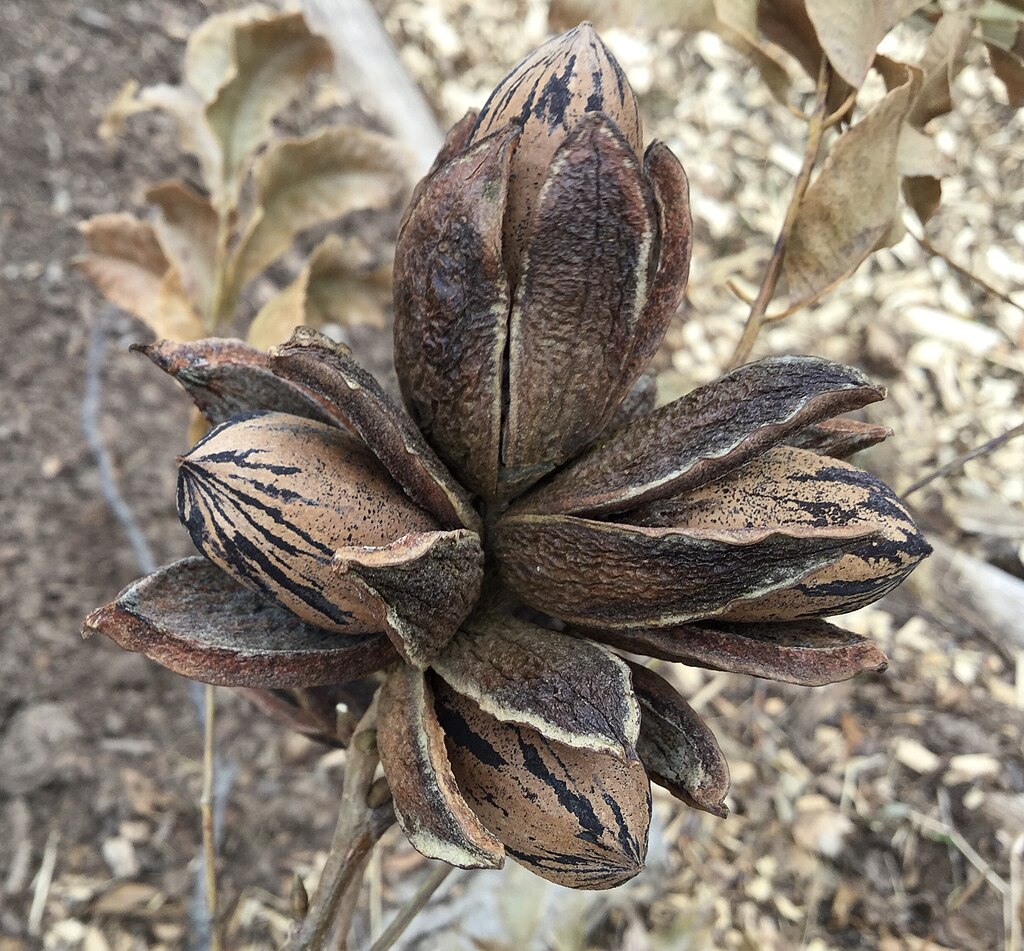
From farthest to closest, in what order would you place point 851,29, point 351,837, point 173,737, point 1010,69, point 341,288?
1. point 173,737
2. point 341,288
3. point 1010,69
4. point 851,29
5. point 351,837

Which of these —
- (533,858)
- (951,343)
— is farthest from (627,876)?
(951,343)

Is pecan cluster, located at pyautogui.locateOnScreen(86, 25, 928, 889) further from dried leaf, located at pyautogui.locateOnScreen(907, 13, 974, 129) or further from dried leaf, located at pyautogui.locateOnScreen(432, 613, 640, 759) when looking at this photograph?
dried leaf, located at pyautogui.locateOnScreen(907, 13, 974, 129)

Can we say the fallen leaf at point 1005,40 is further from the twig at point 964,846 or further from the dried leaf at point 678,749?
the twig at point 964,846

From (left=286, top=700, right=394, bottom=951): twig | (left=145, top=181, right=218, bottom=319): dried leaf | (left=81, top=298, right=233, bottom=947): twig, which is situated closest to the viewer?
(left=286, top=700, right=394, bottom=951): twig

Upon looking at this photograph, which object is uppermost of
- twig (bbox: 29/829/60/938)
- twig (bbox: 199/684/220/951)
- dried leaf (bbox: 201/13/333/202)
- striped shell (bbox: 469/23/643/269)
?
dried leaf (bbox: 201/13/333/202)

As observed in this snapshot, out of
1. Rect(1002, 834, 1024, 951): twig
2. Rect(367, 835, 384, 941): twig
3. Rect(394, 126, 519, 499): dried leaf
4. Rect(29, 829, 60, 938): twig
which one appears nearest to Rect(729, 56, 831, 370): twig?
Rect(394, 126, 519, 499): dried leaf

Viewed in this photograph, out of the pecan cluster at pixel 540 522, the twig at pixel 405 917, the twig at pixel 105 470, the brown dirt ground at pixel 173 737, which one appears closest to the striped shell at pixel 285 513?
the pecan cluster at pixel 540 522

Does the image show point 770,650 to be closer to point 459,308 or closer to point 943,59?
point 459,308

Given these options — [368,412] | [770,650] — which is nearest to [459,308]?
[368,412]
